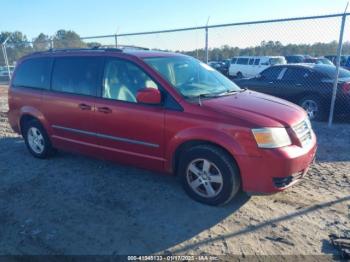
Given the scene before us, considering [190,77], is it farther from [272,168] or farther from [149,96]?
[272,168]

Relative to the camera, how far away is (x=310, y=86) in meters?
8.41

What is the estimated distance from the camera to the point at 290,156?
3.50 meters

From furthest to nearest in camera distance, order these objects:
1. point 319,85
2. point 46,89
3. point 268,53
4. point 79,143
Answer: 1. point 268,53
2. point 319,85
3. point 46,89
4. point 79,143

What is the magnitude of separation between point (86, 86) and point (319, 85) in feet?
20.0

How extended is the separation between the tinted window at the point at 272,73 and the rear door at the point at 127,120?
6098mm

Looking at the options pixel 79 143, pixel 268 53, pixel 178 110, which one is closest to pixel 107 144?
pixel 79 143

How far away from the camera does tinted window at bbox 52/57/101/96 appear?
4.68m

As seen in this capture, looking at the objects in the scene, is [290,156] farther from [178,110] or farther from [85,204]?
[85,204]

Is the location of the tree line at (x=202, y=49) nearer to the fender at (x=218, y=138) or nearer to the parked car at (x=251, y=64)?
the parked car at (x=251, y=64)

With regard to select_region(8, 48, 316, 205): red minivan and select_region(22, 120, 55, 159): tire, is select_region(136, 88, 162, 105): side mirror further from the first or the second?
select_region(22, 120, 55, 159): tire

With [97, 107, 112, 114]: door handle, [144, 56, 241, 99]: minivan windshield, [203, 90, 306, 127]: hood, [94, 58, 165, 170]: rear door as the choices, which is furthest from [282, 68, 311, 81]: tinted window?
[97, 107, 112, 114]: door handle

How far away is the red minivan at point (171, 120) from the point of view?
11.7 ft

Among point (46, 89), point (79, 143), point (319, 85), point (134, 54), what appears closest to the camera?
point (134, 54)

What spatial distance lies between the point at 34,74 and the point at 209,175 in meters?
3.60
